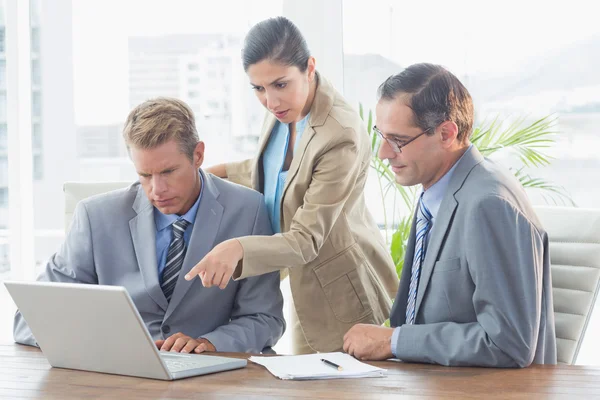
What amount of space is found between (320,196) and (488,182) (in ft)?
1.95

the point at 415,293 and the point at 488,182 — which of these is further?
the point at 415,293

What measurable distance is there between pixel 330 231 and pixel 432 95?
633mm

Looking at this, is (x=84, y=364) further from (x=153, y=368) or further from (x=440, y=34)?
(x=440, y=34)

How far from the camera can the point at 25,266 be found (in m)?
4.41

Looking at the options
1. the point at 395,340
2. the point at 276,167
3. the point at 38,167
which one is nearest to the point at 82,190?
the point at 276,167

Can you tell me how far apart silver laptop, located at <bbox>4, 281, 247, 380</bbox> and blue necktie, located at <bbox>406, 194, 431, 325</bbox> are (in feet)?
1.59

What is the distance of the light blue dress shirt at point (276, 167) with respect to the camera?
8.00 ft

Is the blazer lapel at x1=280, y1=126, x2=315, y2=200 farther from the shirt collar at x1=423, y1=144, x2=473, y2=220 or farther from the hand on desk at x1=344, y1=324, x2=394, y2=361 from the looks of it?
the hand on desk at x1=344, y1=324, x2=394, y2=361

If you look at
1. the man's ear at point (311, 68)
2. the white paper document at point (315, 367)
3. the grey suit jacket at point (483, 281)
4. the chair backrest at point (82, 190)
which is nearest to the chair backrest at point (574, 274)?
the grey suit jacket at point (483, 281)

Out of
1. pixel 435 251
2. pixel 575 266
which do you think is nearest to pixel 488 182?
pixel 435 251

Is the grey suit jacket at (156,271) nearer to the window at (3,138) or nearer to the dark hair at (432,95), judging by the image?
the dark hair at (432,95)

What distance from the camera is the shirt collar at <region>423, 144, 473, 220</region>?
1.97 m

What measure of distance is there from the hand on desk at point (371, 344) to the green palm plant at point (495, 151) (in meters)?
1.43

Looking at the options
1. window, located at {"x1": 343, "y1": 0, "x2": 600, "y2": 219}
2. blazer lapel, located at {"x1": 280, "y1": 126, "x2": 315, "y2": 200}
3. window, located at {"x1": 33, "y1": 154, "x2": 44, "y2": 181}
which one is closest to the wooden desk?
blazer lapel, located at {"x1": 280, "y1": 126, "x2": 315, "y2": 200}
